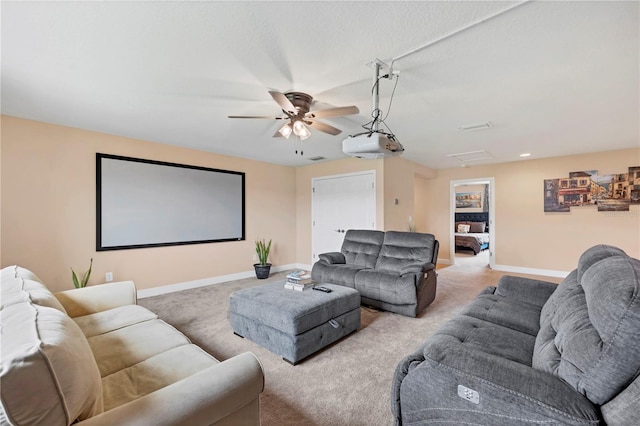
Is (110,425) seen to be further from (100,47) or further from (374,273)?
(374,273)

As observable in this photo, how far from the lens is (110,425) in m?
0.87

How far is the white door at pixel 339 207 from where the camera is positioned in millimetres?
5340

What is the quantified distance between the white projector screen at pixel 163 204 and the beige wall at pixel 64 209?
4.2 inches

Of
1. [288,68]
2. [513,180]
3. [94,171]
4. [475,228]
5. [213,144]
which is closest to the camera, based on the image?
[288,68]

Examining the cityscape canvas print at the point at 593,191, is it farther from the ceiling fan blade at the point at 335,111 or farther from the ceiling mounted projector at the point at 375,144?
the ceiling fan blade at the point at 335,111

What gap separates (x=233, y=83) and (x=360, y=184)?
3.47 metres

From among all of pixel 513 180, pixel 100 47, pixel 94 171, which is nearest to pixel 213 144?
pixel 94 171

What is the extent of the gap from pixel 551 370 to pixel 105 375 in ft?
6.76

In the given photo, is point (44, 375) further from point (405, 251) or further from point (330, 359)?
point (405, 251)

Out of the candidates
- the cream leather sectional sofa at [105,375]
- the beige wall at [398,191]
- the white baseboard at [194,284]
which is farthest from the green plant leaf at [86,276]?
the beige wall at [398,191]

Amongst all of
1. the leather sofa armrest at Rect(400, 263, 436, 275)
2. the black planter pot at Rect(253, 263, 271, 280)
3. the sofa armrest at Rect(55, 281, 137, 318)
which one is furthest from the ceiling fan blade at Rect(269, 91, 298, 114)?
the black planter pot at Rect(253, 263, 271, 280)

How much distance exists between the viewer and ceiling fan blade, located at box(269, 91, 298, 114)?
2.11 metres

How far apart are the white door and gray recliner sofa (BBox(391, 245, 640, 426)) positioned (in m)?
3.78

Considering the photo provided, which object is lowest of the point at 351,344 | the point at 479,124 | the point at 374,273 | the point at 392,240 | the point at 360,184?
the point at 351,344
